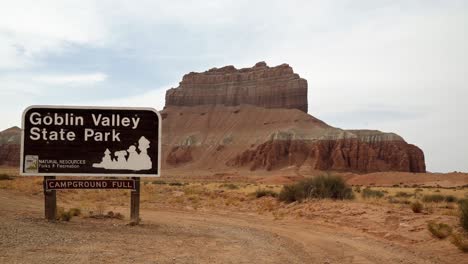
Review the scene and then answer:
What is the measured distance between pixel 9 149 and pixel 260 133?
63026 millimetres

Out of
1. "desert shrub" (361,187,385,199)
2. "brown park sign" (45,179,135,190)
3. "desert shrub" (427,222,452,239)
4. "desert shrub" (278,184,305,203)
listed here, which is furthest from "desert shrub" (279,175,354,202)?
"brown park sign" (45,179,135,190)

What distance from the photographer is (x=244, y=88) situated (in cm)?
13900

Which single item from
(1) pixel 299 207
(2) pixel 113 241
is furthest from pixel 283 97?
(2) pixel 113 241

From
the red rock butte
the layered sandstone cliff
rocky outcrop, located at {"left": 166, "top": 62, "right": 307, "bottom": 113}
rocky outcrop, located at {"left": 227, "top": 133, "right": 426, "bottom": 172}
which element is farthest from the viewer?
rocky outcrop, located at {"left": 166, "top": 62, "right": 307, "bottom": 113}

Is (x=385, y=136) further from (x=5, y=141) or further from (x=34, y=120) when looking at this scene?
(x=34, y=120)

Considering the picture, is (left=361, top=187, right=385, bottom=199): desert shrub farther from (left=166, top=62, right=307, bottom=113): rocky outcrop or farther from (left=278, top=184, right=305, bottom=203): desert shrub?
(left=166, top=62, right=307, bottom=113): rocky outcrop

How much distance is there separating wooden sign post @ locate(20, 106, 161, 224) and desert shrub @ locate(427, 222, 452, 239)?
24.2 ft

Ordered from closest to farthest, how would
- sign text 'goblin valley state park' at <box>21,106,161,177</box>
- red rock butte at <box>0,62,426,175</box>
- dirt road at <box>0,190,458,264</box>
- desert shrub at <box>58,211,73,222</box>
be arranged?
dirt road at <box>0,190,458,264</box> → sign text 'goblin valley state park' at <box>21,106,161,177</box> → desert shrub at <box>58,211,73,222</box> → red rock butte at <box>0,62,426,175</box>

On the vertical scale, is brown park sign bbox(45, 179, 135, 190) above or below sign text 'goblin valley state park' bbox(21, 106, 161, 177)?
below

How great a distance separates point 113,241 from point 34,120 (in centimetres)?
507

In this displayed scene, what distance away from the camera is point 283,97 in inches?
5261

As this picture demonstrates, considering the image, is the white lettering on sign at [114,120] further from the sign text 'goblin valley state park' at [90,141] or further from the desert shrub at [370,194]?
the desert shrub at [370,194]

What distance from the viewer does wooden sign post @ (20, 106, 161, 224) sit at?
13.7 meters

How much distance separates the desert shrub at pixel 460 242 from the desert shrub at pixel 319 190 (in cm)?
1039
